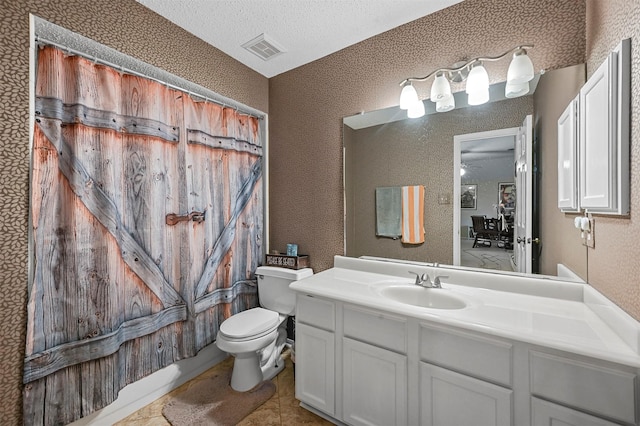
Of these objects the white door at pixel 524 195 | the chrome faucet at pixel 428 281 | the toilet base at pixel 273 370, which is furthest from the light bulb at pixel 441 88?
the toilet base at pixel 273 370

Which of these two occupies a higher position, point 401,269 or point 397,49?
point 397,49

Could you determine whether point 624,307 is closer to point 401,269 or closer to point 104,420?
point 401,269

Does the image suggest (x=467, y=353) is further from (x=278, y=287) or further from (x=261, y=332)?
(x=278, y=287)

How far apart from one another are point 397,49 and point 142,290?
2.30 meters

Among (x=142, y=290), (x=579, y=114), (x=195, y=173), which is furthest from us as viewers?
(x=195, y=173)

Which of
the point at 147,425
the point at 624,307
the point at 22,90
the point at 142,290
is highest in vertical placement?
the point at 22,90

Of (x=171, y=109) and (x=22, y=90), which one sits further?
(x=171, y=109)

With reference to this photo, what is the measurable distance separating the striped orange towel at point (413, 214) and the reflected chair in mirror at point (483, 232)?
303 millimetres

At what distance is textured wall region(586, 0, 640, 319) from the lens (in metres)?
0.85

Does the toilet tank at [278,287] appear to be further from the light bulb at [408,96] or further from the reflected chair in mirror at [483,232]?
the light bulb at [408,96]

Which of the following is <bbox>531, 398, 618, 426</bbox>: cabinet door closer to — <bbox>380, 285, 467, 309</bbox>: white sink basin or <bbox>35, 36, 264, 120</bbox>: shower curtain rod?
<bbox>380, 285, 467, 309</bbox>: white sink basin

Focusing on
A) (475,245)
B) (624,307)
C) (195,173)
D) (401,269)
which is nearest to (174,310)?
(195,173)

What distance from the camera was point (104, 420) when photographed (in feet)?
4.95

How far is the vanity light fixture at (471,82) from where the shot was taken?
136cm
